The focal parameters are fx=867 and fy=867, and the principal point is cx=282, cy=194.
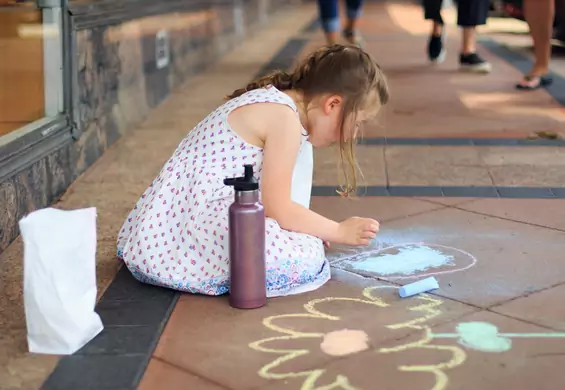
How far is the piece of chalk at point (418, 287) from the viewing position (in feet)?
8.56

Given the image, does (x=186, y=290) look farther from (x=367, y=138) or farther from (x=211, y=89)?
(x=211, y=89)

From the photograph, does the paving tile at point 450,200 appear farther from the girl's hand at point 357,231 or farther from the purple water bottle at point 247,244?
the purple water bottle at point 247,244

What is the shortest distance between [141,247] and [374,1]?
18.8 meters

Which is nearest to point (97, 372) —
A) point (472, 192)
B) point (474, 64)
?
point (472, 192)

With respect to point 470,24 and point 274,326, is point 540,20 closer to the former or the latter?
point 470,24

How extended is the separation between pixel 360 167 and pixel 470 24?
3.42 metres

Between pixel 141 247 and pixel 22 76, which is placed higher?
pixel 22 76

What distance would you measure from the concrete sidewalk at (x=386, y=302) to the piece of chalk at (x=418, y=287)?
0.09 ft

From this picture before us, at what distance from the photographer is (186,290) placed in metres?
2.65

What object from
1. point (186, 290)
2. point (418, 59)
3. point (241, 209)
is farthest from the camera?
point (418, 59)

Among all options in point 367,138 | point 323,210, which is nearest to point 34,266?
point 323,210

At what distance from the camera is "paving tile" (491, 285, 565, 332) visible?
2420 millimetres

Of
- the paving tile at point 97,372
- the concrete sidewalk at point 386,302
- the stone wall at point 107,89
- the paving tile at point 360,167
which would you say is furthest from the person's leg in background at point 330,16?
the paving tile at point 97,372

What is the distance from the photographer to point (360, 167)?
423cm
